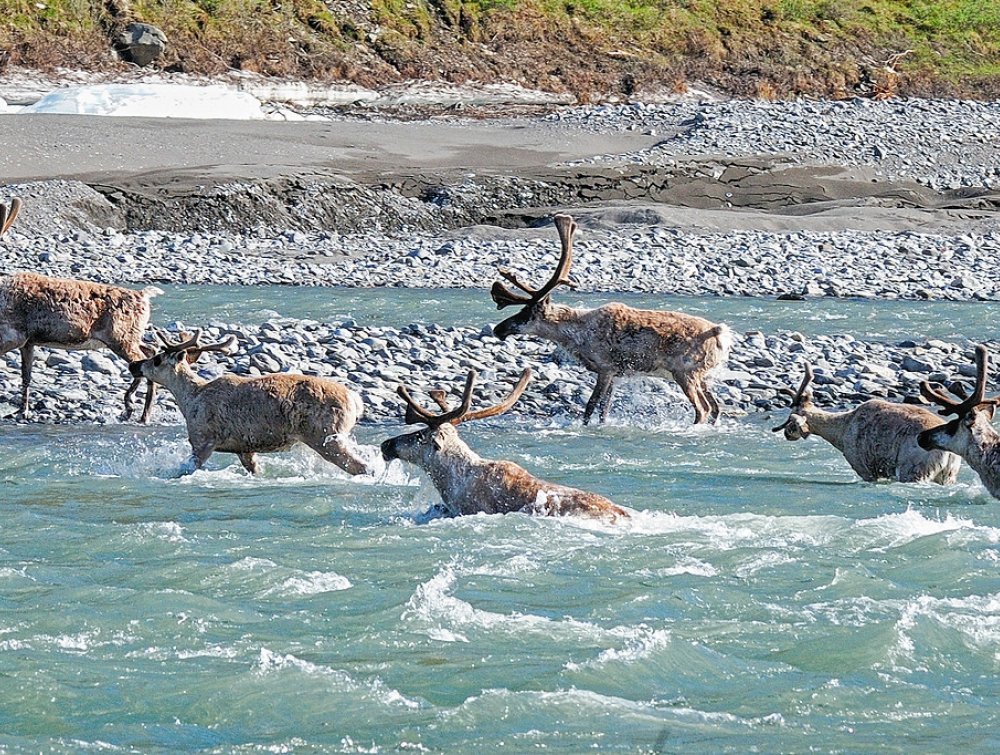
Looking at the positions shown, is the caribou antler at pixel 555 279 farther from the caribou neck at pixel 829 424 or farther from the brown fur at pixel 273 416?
the brown fur at pixel 273 416

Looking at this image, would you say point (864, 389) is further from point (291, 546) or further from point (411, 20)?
point (411, 20)

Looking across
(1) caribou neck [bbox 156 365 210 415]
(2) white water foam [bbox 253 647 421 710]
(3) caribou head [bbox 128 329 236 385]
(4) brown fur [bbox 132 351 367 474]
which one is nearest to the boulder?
(3) caribou head [bbox 128 329 236 385]

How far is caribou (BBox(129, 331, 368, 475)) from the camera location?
1014 cm

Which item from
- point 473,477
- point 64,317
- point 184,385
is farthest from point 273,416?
point 64,317

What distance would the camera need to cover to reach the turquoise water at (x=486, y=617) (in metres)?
5.95

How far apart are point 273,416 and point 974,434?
14.1 feet

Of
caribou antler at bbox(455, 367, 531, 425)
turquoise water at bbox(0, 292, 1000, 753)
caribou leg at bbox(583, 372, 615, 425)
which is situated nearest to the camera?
turquoise water at bbox(0, 292, 1000, 753)

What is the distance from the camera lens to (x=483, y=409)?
392 inches

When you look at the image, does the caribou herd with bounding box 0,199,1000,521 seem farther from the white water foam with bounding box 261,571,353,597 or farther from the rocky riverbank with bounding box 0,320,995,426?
the white water foam with bounding box 261,571,353,597

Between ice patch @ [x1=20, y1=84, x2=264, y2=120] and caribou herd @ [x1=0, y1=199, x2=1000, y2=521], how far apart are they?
16806 mm

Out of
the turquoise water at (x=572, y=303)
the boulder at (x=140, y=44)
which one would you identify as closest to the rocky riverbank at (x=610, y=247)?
the turquoise water at (x=572, y=303)

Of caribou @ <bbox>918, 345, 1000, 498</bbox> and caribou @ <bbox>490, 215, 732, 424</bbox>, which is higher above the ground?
caribou @ <bbox>918, 345, 1000, 498</bbox>

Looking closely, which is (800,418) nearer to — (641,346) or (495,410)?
(641,346)

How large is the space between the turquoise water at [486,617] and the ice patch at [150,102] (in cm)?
2091
